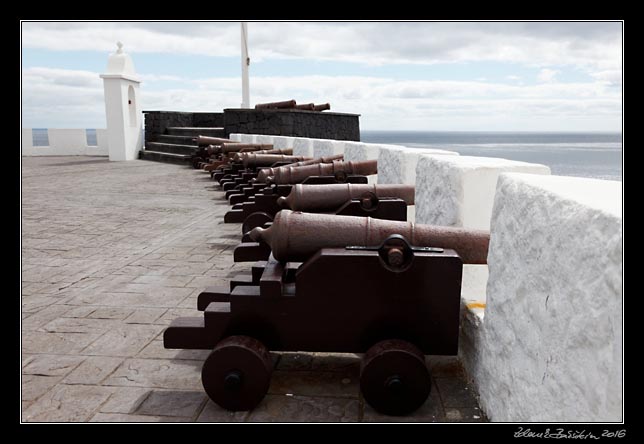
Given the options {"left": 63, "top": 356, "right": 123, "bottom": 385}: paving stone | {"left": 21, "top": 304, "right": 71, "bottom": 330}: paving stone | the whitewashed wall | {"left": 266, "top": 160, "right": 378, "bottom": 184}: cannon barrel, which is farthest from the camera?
the whitewashed wall

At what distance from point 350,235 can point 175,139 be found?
54.9 ft

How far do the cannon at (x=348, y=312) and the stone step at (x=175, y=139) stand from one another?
15.2m

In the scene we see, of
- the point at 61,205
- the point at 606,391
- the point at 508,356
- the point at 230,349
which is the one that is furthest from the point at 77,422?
the point at 61,205

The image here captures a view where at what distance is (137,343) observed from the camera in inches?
102

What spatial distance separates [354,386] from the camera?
2168mm

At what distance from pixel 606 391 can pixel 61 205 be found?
304 inches

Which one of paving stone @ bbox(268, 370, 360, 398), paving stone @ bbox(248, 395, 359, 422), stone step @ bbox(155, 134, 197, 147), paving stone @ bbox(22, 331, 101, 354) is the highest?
stone step @ bbox(155, 134, 197, 147)

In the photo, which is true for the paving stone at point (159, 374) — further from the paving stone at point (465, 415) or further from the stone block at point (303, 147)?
the stone block at point (303, 147)

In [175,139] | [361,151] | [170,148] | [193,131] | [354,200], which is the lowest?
[354,200]

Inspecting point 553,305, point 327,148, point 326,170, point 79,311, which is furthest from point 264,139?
point 553,305

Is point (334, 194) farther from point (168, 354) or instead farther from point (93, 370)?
point (93, 370)

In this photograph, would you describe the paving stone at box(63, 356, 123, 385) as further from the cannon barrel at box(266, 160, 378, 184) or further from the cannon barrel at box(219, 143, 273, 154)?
the cannon barrel at box(219, 143, 273, 154)

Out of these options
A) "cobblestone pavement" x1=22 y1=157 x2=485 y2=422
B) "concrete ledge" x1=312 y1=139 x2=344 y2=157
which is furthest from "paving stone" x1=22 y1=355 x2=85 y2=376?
"concrete ledge" x1=312 y1=139 x2=344 y2=157

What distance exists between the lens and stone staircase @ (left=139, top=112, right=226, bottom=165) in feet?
55.4
